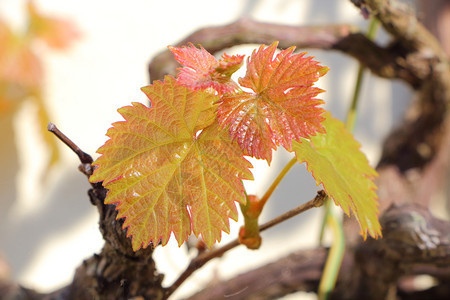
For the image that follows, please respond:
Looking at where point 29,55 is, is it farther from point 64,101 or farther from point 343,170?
point 343,170

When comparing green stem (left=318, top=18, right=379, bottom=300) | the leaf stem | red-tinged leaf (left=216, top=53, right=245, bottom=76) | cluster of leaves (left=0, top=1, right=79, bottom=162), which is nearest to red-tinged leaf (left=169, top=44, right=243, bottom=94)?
red-tinged leaf (left=216, top=53, right=245, bottom=76)

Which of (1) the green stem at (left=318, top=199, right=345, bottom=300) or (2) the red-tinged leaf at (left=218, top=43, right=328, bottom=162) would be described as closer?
(2) the red-tinged leaf at (left=218, top=43, right=328, bottom=162)

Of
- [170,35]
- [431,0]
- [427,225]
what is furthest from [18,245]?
[431,0]

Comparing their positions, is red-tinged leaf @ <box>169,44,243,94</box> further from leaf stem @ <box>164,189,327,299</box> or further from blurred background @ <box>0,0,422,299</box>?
blurred background @ <box>0,0,422,299</box>

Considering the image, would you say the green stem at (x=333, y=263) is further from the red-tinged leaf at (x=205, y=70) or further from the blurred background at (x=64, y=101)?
the red-tinged leaf at (x=205, y=70)

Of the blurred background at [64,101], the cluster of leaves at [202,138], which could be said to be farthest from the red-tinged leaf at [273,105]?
the blurred background at [64,101]

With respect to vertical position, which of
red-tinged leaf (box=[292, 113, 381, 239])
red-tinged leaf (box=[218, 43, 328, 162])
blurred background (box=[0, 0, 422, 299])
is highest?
blurred background (box=[0, 0, 422, 299])
